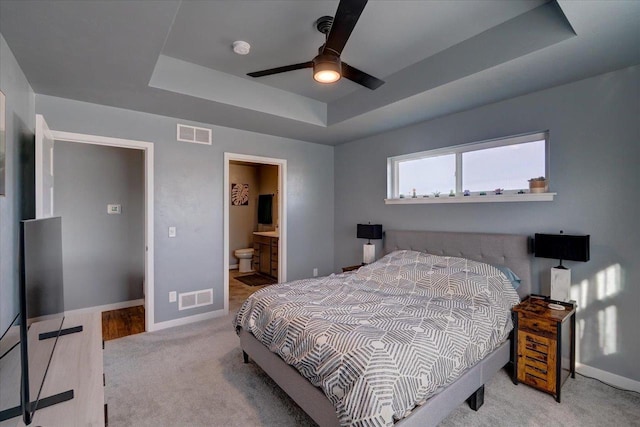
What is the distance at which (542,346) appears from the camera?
2293 millimetres

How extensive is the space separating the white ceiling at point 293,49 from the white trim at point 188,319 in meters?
2.42

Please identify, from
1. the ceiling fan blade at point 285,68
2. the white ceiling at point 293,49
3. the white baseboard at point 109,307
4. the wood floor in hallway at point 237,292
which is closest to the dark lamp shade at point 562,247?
the white ceiling at point 293,49

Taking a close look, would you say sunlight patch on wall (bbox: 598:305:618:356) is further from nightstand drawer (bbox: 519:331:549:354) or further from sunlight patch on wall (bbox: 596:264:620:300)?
nightstand drawer (bbox: 519:331:549:354)

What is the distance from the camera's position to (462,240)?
10.7 ft

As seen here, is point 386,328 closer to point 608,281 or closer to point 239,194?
point 608,281

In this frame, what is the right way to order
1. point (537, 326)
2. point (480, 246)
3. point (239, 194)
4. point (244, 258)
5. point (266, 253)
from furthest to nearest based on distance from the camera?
point (239, 194) < point (244, 258) < point (266, 253) < point (480, 246) < point (537, 326)

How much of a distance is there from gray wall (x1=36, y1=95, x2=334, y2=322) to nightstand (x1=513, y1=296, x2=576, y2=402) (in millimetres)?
3024

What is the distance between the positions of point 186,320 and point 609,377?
13.6 ft

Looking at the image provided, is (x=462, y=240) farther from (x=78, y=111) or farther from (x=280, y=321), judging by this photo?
(x=78, y=111)

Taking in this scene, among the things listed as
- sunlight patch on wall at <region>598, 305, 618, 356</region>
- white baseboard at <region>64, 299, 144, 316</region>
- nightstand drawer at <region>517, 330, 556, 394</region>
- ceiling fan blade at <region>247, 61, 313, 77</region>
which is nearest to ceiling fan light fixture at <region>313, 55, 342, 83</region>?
A: ceiling fan blade at <region>247, 61, 313, 77</region>

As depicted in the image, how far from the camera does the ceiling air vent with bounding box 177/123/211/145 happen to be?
3.64 m

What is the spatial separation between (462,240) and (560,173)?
1.05 metres

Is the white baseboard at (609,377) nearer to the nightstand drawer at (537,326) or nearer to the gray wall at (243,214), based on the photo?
the nightstand drawer at (537,326)

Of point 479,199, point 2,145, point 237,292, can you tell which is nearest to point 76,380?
point 2,145
